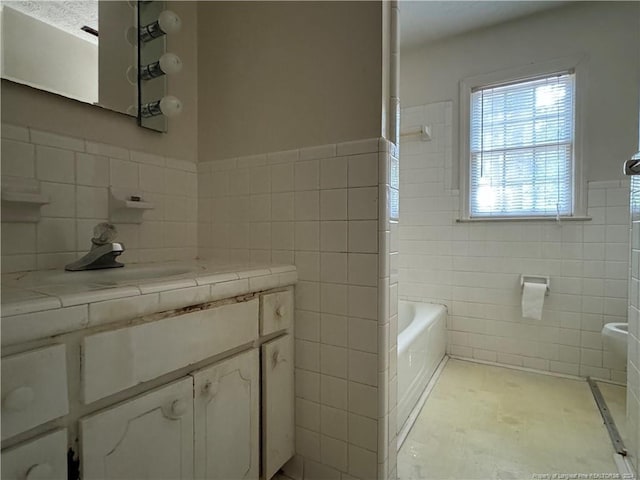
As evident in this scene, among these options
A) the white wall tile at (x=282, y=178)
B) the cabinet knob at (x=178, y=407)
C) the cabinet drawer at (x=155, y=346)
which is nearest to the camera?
the cabinet drawer at (x=155, y=346)

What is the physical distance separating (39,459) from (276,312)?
0.66m

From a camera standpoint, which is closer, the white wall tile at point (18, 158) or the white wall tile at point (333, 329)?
the white wall tile at point (18, 158)

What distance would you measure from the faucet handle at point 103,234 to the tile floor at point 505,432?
1.40 m

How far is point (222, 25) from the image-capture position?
1.42m

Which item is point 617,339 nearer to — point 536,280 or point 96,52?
point 536,280

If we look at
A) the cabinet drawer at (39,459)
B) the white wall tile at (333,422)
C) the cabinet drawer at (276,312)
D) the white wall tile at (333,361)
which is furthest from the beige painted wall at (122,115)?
the white wall tile at (333,422)

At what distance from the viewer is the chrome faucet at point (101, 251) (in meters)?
1.02

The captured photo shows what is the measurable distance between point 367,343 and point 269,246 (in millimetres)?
522

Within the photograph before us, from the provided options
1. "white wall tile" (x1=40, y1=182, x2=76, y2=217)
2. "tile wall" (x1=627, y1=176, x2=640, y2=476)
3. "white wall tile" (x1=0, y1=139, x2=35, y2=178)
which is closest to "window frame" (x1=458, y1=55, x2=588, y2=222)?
"tile wall" (x1=627, y1=176, x2=640, y2=476)

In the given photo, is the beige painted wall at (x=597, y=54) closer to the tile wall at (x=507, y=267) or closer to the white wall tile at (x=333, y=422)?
the tile wall at (x=507, y=267)

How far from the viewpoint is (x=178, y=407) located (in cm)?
78

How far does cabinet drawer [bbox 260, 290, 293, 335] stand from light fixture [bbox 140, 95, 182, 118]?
0.86 meters

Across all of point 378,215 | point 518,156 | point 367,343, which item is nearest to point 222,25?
point 378,215

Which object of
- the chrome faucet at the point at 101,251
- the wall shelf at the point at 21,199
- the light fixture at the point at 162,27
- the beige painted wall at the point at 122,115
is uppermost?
the light fixture at the point at 162,27
